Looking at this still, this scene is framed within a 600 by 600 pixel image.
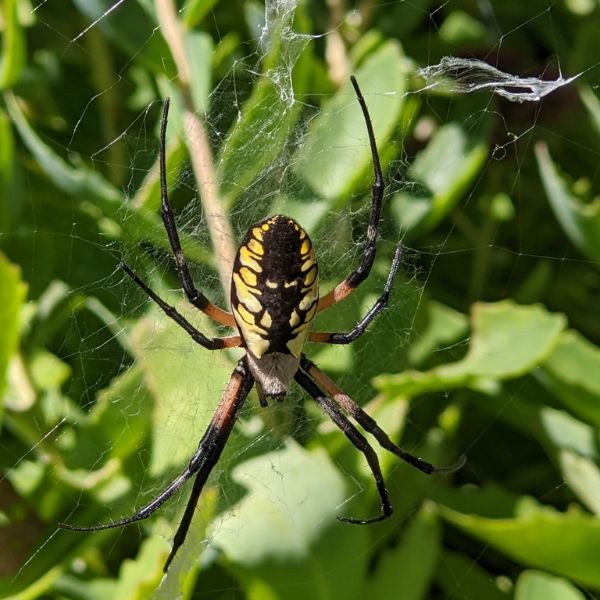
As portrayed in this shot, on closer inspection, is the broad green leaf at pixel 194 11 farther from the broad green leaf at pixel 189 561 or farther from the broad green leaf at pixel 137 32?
the broad green leaf at pixel 189 561

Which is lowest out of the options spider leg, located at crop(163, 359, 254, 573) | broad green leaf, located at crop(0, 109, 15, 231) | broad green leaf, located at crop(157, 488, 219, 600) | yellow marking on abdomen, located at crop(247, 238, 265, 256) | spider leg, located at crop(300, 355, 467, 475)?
spider leg, located at crop(300, 355, 467, 475)

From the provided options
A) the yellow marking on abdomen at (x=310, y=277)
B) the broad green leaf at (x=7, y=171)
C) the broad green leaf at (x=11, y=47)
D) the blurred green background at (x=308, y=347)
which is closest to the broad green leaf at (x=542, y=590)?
the blurred green background at (x=308, y=347)

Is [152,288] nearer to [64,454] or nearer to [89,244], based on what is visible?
[89,244]

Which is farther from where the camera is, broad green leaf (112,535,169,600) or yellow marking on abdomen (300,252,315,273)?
yellow marking on abdomen (300,252,315,273)

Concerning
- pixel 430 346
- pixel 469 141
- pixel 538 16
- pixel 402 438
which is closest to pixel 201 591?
pixel 402 438

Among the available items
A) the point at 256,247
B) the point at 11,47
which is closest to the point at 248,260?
the point at 256,247

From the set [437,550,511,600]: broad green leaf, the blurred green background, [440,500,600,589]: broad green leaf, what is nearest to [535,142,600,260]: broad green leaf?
the blurred green background

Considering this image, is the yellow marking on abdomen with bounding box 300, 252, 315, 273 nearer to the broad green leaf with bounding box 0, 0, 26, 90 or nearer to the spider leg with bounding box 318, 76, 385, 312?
the spider leg with bounding box 318, 76, 385, 312

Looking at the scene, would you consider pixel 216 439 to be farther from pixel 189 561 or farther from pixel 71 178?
pixel 71 178
